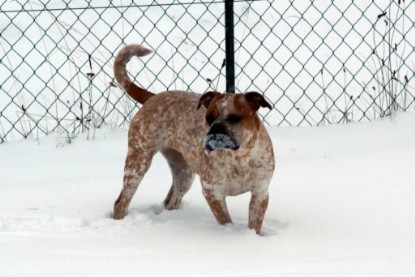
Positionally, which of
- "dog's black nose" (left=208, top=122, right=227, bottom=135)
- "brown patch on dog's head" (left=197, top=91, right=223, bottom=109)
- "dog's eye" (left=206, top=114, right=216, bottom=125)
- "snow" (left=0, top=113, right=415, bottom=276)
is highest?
"brown patch on dog's head" (left=197, top=91, right=223, bottom=109)

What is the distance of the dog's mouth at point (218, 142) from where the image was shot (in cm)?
399

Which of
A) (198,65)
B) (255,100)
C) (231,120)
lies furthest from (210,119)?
(198,65)

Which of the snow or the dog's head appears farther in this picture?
the dog's head

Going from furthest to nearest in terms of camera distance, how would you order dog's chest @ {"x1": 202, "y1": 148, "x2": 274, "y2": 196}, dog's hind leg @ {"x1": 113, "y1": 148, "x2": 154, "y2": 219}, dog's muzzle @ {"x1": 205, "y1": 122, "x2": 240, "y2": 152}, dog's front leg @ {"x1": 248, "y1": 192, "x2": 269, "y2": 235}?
1. dog's hind leg @ {"x1": 113, "y1": 148, "x2": 154, "y2": 219}
2. dog's front leg @ {"x1": 248, "y1": 192, "x2": 269, "y2": 235}
3. dog's chest @ {"x1": 202, "y1": 148, "x2": 274, "y2": 196}
4. dog's muzzle @ {"x1": 205, "y1": 122, "x2": 240, "y2": 152}

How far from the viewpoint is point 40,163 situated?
19.5 ft

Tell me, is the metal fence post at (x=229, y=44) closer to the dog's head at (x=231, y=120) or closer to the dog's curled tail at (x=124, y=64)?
the dog's curled tail at (x=124, y=64)

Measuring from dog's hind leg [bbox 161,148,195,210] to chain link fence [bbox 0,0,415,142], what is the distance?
53.2 inches

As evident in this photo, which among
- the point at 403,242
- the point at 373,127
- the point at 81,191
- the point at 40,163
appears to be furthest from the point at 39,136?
the point at 403,242

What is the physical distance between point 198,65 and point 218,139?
15.2 feet

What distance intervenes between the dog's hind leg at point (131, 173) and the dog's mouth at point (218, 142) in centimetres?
77

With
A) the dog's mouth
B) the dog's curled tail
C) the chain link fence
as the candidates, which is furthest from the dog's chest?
the chain link fence

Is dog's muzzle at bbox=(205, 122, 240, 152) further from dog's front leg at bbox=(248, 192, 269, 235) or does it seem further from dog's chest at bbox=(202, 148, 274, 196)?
dog's front leg at bbox=(248, 192, 269, 235)

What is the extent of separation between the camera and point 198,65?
28.1ft

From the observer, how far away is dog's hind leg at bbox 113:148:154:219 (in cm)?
474
